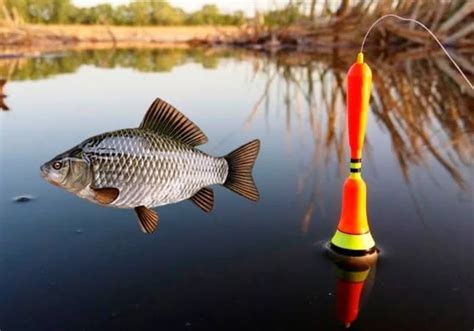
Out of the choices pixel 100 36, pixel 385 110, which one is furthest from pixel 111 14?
pixel 385 110

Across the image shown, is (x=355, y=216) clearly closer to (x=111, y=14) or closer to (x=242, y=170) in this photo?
(x=242, y=170)

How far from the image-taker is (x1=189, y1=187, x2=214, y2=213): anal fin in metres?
1.00

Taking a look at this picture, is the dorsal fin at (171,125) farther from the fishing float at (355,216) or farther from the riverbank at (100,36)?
the riverbank at (100,36)

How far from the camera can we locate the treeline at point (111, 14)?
584 inches

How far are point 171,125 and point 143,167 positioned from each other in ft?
0.32

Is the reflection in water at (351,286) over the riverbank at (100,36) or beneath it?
over

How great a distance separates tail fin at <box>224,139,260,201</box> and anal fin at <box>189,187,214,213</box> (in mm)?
37

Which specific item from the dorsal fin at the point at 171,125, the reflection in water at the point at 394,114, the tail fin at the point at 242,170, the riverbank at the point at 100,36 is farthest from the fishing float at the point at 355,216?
the riverbank at the point at 100,36

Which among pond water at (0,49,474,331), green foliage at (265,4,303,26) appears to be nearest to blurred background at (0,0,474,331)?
pond water at (0,49,474,331)

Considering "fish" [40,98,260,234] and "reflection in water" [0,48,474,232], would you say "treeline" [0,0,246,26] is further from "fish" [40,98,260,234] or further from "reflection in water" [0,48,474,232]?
"fish" [40,98,260,234]

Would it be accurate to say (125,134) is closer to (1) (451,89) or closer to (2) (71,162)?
(2) (71,162)

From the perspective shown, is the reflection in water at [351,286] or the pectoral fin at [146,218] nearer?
the pectoral fin at [146,218]

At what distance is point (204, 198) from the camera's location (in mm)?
1005

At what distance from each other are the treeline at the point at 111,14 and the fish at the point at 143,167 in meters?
13.9
